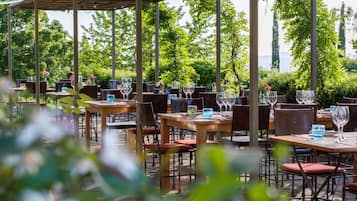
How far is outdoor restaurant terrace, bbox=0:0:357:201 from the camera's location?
66cm

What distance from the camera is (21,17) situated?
55.4ft

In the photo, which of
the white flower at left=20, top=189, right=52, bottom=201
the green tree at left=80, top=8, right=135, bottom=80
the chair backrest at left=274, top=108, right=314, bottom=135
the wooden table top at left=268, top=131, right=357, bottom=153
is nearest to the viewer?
the white flower at left=20, top=189, right=52, bottom=201

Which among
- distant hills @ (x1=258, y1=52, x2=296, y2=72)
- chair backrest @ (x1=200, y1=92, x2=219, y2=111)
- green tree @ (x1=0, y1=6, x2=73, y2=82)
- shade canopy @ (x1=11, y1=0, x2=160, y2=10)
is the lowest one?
chair backrest @ (x1=200, y1=92, x2=219, y2=111)

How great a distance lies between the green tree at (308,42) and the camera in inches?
347

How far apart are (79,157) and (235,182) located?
179mm

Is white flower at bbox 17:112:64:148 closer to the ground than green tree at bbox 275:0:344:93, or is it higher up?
closer to the ground

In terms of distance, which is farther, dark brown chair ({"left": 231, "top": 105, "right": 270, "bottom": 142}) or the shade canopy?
Answer: the shade canopy

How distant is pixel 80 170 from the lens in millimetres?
680

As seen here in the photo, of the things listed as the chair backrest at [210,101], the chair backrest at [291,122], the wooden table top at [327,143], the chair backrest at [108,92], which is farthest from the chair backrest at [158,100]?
the wooden table top at [327,143]

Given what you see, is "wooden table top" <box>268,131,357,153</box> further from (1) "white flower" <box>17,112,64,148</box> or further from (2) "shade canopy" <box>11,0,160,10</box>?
(2) "shade canopy" <box>11,0,160,10</box>

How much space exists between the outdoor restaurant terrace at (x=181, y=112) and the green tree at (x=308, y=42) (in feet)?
0.06

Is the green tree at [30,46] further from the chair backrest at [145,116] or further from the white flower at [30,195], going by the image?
the white flower at [30,195]

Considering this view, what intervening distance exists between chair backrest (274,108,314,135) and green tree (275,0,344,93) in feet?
11.6

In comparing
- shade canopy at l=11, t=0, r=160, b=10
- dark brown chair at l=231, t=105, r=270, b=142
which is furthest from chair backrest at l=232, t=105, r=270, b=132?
shade canopy at l=11, t=0, r=160, b=10
